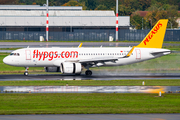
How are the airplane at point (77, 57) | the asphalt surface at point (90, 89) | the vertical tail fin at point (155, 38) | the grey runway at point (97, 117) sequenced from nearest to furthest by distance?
the grey runway at point (97, 117), the asphalt surface at point (90, 89), the airplane at point (77, 57), the vertical tail fin at point (155, 38)

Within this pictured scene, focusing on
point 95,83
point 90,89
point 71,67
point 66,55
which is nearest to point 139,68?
point 66,55

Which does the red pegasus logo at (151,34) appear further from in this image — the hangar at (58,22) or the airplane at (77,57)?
the hangar at (58,22)

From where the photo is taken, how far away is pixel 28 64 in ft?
139

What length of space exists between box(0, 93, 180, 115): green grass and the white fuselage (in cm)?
1479

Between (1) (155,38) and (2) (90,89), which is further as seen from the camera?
(1) (155,38)

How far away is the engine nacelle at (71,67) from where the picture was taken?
132 ft

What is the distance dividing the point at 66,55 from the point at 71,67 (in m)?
2.76

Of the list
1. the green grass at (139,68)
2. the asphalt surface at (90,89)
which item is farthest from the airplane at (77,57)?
the asphalt surface at (90,89)

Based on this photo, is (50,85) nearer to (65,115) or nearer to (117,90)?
(117,90)

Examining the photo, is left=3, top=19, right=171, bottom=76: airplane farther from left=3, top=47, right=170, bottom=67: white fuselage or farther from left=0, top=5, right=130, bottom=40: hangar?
left=0, top=5, right=130, bottom=40: hangar

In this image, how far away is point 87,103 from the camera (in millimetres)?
24453

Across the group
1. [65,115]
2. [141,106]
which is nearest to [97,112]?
[65,115]

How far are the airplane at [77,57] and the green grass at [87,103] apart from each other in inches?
544

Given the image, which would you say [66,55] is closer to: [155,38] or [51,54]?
[51,54]
